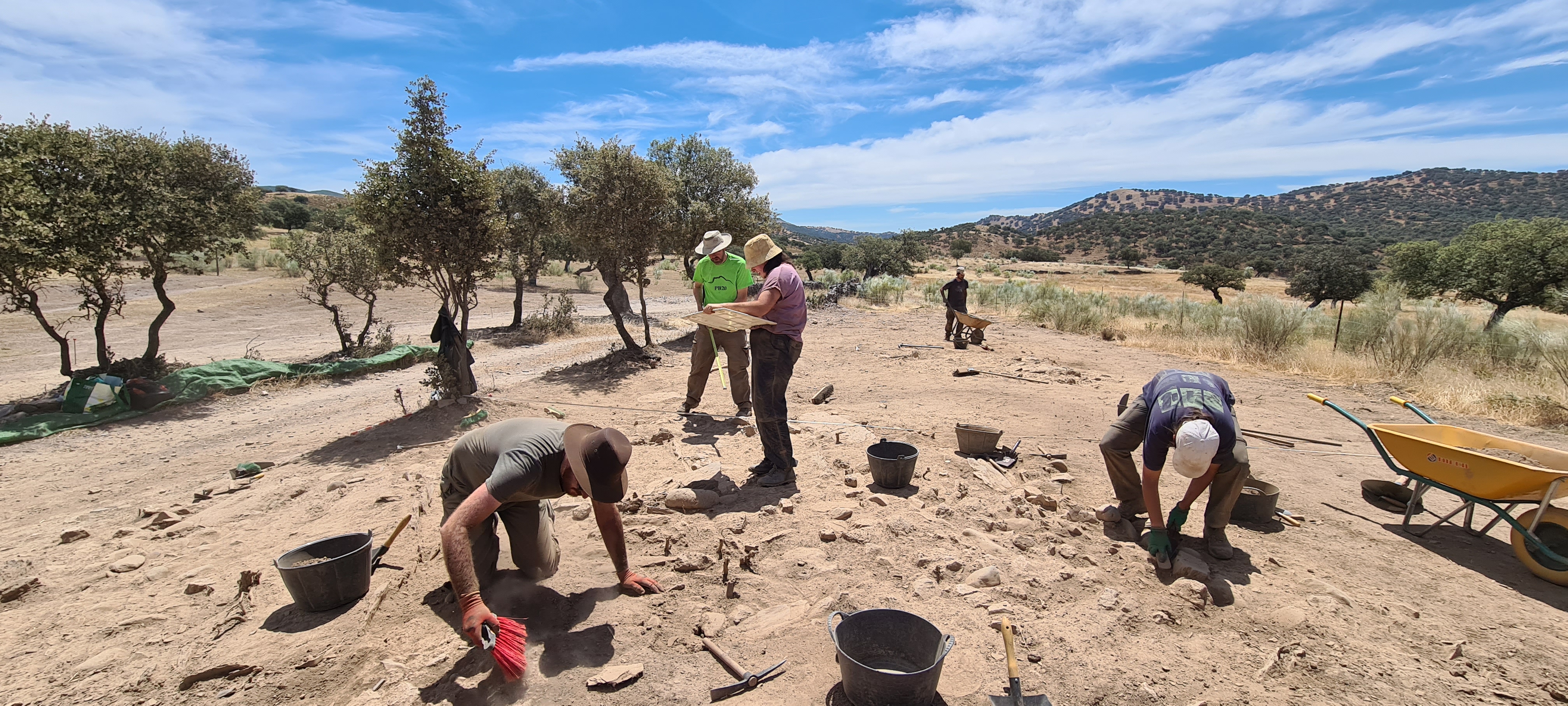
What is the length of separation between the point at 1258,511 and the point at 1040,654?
276cm

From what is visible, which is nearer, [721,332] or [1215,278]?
[721,332]

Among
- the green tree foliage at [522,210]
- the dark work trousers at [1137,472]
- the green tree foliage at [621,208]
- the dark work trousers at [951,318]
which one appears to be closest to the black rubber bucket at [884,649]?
the dark work trousers at [1137,472]

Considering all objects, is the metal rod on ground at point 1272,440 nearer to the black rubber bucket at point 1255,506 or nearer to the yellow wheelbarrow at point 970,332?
the black rubber bucket at point 1255,506

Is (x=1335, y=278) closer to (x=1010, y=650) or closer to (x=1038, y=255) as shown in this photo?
(x=1010, y=650)

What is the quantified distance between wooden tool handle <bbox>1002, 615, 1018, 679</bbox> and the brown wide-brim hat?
6.06 ft

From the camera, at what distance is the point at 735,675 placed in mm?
2922

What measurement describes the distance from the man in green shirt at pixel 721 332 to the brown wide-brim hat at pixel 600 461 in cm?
365

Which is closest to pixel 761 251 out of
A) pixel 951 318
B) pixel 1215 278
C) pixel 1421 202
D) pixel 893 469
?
pixel 893 469

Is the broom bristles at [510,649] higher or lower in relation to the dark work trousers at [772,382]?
lower

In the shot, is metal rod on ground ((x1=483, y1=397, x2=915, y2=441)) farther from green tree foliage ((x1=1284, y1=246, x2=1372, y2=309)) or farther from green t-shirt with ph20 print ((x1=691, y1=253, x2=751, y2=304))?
green tree foliage ((x1=1284, y1=246, x2=1372, y2=309))

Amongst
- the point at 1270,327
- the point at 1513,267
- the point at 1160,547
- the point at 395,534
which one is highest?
the point at 1513,267

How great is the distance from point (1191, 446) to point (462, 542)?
3.74 metres

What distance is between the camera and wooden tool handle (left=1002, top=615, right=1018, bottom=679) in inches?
105

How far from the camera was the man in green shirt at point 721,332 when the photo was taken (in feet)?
22.3
